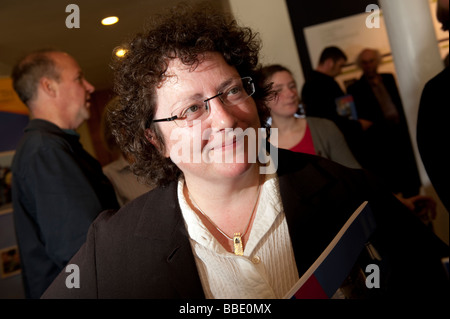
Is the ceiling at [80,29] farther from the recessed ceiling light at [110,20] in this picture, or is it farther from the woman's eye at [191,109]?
the woman's eye at [191,109]

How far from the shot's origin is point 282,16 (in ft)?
2.47

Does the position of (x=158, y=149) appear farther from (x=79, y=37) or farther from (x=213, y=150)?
(x=79, y=37)

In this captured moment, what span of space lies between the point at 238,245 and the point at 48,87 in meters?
0.45

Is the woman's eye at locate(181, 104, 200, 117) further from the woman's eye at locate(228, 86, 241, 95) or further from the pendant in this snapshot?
the pendant

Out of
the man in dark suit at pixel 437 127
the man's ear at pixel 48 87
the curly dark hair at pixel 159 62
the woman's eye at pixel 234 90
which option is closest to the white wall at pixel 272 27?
the curly dark hair at pixel 159 62

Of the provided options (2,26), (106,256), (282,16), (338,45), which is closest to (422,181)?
(338,45)

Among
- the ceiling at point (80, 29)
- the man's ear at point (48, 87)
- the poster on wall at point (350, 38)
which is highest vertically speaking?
the ceiling at point (80, 29)

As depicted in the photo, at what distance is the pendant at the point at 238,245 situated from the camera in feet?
2.19

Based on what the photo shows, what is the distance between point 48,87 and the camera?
67 centimetres

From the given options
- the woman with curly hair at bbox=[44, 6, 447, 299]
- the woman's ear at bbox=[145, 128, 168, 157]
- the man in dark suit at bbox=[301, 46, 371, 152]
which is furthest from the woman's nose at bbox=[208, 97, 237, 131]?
the man in dark suit at bbox=[301, 46, 371, 152]

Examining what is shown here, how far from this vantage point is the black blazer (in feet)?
2.16

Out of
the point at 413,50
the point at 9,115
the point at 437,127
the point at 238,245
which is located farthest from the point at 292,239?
the point at 9,115

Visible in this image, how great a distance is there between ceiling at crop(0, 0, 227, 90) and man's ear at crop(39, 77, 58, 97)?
0.20ft

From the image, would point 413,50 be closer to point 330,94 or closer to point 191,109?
point 330,94
